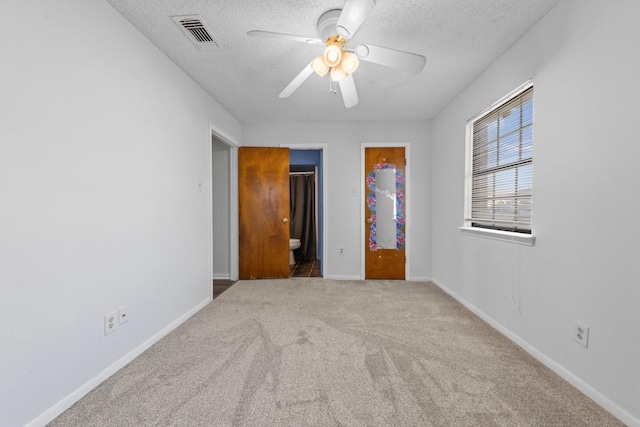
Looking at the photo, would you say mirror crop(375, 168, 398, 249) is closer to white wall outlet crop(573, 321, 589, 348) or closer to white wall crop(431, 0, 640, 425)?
white wall crop(431, 0, 640, 425)

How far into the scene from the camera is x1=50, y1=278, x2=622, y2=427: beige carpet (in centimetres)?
134

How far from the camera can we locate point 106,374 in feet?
5.44

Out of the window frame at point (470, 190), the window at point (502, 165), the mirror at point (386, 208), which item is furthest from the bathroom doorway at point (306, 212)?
the window at point (502, 165)

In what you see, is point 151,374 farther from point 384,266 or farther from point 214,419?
point 384,266

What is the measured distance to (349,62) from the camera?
1688 mm

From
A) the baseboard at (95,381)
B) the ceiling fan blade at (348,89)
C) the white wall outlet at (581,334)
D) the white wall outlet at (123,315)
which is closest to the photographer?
the baseboard at (95,381)

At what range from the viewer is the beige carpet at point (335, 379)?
4.39ft

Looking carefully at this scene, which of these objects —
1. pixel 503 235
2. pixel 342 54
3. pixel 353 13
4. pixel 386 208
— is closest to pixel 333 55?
pixel 342 54

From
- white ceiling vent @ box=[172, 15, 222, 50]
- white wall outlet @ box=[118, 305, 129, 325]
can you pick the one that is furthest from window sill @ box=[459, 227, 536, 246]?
white wall outlet @ box=[118, 305, 129, 325]

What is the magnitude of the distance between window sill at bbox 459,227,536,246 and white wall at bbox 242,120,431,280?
3.70 ft

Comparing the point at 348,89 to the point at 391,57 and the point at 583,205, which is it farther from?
the point at 583,205

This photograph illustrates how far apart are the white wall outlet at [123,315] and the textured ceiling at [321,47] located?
1.94 meters

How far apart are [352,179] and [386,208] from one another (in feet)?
2.13

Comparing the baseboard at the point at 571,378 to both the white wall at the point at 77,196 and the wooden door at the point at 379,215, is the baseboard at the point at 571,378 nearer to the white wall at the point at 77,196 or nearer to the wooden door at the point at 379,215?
the wooden door at the point at 379,215
